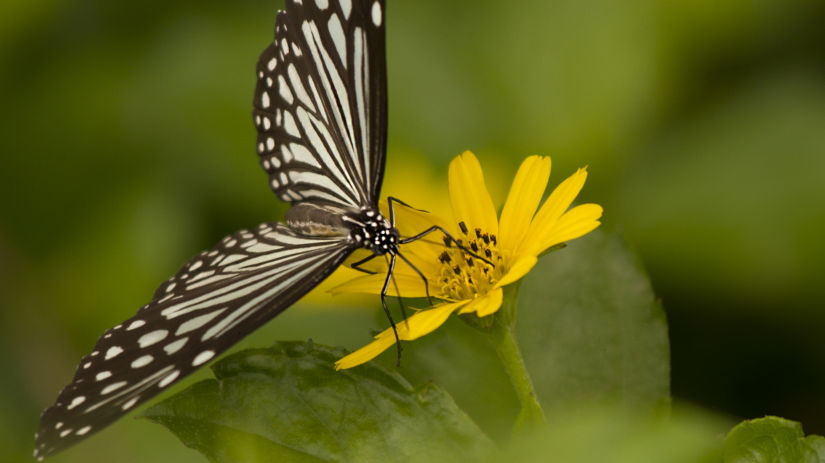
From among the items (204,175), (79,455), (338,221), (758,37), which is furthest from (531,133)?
(79,455)

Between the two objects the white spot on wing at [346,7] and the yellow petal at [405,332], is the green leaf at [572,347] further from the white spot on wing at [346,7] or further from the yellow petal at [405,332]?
the white spot on wing at [346,7]

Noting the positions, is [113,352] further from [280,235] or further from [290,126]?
[290,126]

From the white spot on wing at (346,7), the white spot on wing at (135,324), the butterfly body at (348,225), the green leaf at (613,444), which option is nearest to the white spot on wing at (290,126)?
the butterfly body at (348,225)

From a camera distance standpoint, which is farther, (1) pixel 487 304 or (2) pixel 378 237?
(2) pixel 378 237

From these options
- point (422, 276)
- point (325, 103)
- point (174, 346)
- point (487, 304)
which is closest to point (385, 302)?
point (422, 276)

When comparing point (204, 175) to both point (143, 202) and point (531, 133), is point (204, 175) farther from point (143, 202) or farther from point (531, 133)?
point (531, 133)
